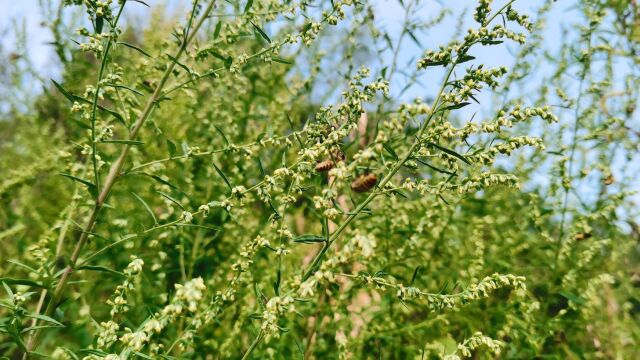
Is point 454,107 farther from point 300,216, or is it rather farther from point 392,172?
point 300,216

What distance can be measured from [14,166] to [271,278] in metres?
1.81

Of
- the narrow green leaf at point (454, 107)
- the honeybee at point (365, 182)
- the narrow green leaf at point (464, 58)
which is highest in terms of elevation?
the narrow green leaf at point (464, 58)

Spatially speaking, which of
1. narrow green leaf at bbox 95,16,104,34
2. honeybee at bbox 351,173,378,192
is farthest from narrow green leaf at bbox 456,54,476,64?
narrow green leaf at bbox 95,16,104,34

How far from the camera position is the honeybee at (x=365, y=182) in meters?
1.19

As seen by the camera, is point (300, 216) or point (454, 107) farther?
point (300, 216)

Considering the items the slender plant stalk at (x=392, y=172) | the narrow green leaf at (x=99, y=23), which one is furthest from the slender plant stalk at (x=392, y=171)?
the narrow green leaf at (x=99, y=23)

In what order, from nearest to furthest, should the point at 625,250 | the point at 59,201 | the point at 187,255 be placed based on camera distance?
the point at 187,255 < the point at 625,250 < the point at 59,201

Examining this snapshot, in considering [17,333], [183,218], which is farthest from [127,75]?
[17,333]

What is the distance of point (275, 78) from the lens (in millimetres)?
2500

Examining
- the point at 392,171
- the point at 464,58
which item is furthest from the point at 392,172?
the point at 464,58

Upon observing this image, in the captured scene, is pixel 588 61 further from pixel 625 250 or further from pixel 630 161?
pixel 625 250

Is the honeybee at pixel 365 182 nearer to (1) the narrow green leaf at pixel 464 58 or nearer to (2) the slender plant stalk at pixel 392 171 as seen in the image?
(2) the slender plant stalk at pixel 392 171

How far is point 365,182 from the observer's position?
120cm

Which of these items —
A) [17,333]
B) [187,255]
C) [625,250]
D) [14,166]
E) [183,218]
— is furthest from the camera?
[14,166]
